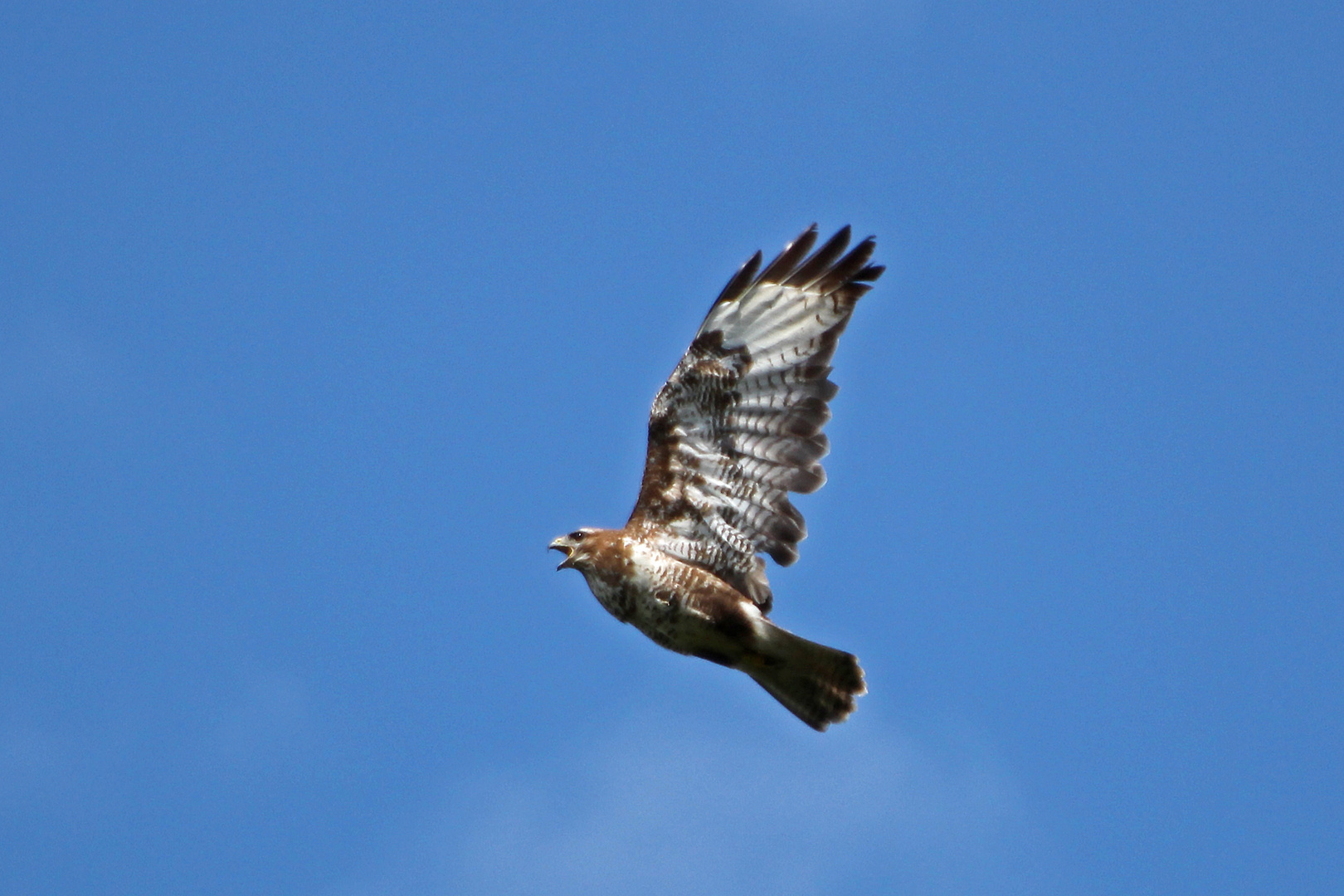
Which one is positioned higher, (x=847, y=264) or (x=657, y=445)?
(x=847, y=264)

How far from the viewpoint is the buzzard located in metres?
9.21

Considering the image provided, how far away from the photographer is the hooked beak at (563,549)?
9359 millimetres

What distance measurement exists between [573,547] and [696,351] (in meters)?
1.42

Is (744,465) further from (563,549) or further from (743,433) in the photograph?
(563,549)

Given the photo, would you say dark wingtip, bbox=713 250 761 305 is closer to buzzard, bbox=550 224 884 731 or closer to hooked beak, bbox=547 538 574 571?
buzzard, bbox=550 224 884 731

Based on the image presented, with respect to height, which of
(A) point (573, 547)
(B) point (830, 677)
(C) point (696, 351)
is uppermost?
(C) point (696, 351)

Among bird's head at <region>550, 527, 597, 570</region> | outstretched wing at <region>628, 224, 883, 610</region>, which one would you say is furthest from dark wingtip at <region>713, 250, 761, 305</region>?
bird's head at <region>550, 527, 597, 570</region>

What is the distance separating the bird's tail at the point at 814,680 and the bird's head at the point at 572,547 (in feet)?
3.98

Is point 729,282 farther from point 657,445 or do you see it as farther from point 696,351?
point 657,445

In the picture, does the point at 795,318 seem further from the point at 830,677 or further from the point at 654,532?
the point at 830,677

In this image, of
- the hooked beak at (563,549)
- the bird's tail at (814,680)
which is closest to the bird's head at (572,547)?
the hooked beak at (563,549)

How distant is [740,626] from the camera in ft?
29.7

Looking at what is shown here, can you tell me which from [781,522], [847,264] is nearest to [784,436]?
[781,522]

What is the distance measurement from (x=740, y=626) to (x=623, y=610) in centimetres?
71
